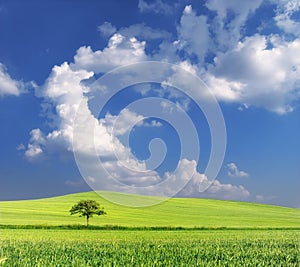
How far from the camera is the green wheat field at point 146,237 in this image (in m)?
13.0

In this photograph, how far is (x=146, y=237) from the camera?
1067 inches

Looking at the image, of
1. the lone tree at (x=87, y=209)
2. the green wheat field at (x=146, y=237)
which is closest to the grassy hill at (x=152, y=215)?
the green wheat field at (x=146, y=237)

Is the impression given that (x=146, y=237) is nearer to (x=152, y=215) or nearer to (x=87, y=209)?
(x=87, y=209)

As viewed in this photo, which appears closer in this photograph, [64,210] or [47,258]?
[47,258]

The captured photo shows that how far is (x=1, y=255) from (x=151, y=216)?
55.9 meters

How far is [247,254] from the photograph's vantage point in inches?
589

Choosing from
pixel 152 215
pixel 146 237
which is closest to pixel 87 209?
pixel 152 215

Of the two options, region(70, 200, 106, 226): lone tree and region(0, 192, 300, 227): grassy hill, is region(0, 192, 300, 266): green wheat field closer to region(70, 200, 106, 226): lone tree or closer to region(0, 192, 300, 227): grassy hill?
region(0, 192, 300, 227): grassy hill

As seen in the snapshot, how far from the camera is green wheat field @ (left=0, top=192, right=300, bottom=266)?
13.0 m

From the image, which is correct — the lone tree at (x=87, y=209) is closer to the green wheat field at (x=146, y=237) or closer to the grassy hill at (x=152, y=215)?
the grassy hill at (x=152, y=215)

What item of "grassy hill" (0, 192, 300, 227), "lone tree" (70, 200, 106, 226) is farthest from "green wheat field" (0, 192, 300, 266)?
"lone tree" (70, 200, 106, 226)

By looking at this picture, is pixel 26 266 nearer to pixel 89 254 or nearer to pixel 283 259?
pixel 89 254

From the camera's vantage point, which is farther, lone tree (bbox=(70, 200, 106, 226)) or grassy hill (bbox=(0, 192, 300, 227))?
lone tree (bbox=(70, 200, 106, 226))

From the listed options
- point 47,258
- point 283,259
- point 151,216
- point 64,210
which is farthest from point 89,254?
point 64,210
